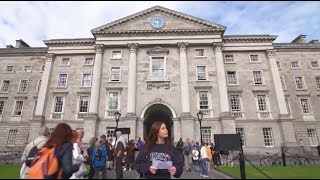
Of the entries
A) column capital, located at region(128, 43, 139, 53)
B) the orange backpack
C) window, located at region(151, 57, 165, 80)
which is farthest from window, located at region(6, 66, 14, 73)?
the orange backpack

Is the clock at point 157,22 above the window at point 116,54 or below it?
above

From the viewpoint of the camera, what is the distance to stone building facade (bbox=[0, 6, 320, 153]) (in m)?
30.9

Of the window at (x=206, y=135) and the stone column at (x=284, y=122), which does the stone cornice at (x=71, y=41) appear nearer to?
the window at (x=206, y=135)

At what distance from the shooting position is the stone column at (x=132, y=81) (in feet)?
101

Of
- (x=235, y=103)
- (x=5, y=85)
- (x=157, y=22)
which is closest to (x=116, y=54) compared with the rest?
(x=157, y=22)

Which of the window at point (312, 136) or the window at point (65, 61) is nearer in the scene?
the window at point (65, 61)

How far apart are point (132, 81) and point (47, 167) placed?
89.8 feet

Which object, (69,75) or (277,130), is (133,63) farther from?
(277,130)

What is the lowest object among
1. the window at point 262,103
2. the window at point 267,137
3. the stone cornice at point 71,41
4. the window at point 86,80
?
the window at point 267,137

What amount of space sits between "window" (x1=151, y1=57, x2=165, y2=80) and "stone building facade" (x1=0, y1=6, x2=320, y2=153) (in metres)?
0.14

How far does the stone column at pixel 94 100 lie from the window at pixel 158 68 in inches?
288

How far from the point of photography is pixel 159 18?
35188 mm

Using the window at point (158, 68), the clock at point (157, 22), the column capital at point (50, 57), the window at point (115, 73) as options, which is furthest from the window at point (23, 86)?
the clock at point (157, 22)

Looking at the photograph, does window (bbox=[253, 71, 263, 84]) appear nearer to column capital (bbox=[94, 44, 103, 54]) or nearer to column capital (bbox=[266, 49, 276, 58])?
column capital (bbox=[266, 49, 276, 58])
